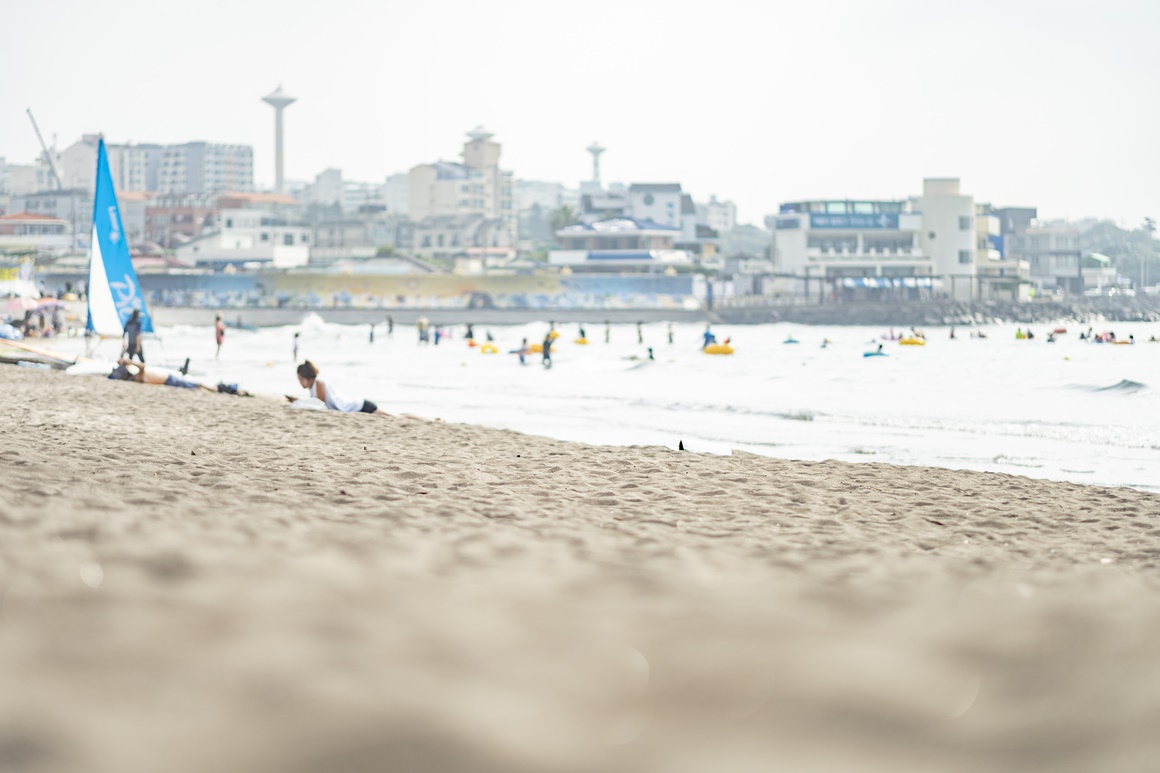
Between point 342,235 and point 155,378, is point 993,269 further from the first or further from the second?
point 155,378

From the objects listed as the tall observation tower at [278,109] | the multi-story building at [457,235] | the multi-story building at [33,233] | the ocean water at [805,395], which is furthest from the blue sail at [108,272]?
the tall observation tower at [278,109]

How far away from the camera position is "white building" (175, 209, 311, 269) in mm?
109250

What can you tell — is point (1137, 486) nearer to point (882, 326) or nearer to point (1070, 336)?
point (1070, 336)

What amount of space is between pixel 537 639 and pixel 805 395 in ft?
79.6

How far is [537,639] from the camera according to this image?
382 cm

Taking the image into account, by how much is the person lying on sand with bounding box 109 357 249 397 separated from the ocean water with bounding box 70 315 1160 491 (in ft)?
13.3

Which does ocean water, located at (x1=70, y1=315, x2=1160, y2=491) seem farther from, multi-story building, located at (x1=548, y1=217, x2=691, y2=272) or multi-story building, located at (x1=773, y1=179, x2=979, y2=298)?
multi-story building, located at (x1=773, y1=179, x2=979, y2=298)

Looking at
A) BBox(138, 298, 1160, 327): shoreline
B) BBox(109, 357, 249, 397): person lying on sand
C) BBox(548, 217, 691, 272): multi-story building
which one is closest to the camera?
BBox(109, 357, 249, 397): person lying on sand

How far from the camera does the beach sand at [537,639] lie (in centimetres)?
307

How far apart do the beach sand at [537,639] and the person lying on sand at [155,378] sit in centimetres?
1071

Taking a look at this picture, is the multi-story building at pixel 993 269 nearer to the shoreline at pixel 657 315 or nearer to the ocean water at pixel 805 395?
the shoreline at pixel 657 315

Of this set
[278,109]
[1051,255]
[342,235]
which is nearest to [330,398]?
[342,235]

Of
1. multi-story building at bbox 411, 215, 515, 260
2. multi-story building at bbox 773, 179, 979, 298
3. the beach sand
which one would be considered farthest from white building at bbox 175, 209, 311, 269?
the beach sand

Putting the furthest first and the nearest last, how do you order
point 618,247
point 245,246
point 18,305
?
point 245,246, point 618,247, point 18,305
